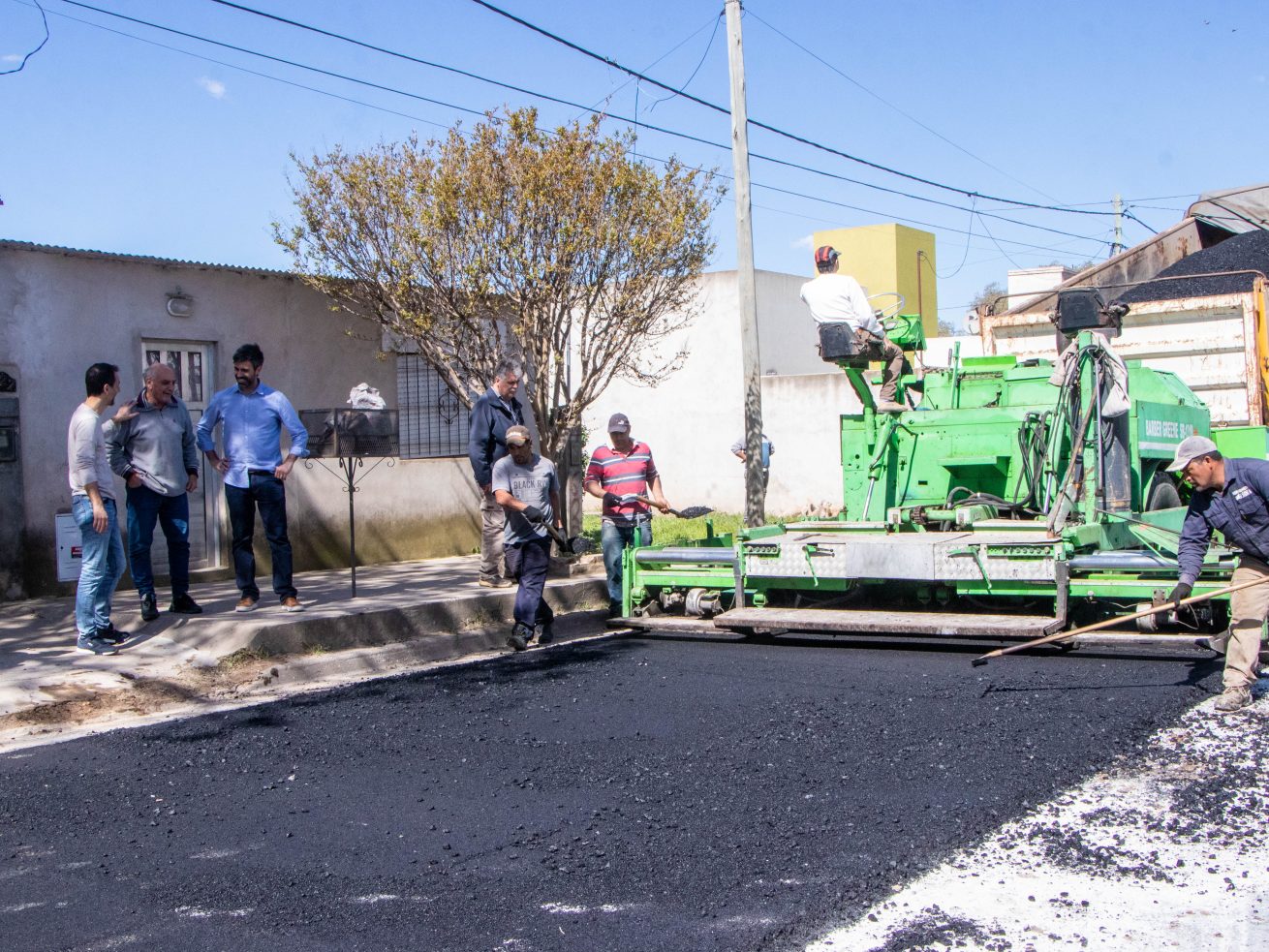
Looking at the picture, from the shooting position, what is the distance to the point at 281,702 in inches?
285

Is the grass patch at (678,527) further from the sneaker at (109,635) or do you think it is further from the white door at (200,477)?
the sneaker at (109,635)

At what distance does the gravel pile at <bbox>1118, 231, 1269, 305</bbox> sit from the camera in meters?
11.7

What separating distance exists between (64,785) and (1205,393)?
30.9ft

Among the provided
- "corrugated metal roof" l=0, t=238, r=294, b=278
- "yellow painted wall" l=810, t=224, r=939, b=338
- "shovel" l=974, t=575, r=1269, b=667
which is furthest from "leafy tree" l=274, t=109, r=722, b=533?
"yellow painted wall" l=810, t=224, r=939, b=338

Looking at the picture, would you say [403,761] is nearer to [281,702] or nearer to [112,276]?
[281,702]

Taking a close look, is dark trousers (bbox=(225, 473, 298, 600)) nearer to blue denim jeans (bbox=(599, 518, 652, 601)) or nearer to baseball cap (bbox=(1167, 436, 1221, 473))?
blue denim jeans (bbox=(599, 518, 652, 601))

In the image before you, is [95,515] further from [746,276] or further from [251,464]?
[746,276]

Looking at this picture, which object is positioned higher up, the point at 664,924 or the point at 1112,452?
the point at 1112,452

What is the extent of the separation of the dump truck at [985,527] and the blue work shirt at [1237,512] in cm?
67

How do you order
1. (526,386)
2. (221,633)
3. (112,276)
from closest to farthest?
(221,633)
(112,276)
(526,386)

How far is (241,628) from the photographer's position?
807 cm

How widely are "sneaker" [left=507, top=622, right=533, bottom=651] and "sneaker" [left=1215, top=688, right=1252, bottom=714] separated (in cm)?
452

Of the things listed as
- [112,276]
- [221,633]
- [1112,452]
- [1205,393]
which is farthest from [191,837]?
[1205,393]

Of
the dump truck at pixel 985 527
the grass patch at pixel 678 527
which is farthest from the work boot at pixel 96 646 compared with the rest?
the grass patch at pixel 678 527
